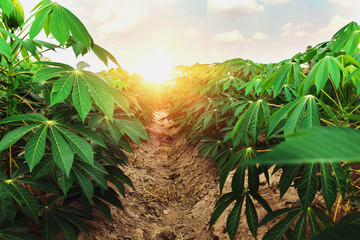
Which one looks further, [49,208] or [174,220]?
[174,220]

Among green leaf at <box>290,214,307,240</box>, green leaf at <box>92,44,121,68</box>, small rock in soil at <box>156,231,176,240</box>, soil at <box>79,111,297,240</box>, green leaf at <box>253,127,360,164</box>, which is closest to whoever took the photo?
green leaf at <box>253,127,360,164</box>

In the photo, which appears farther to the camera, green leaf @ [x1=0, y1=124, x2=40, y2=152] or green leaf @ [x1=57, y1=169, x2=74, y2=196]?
green leaf @ [x1=57, y1=169, x2=74, y2=196]

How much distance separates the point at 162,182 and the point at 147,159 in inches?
26.7

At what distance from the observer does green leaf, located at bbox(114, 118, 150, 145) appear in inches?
44.0

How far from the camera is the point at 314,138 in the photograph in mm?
182

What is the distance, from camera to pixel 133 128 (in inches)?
45.6

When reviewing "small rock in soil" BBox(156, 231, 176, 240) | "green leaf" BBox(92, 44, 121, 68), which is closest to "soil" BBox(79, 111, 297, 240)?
"small rock in soil" BBox(156, 231, 176, 240)

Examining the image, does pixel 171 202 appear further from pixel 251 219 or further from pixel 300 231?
pixel 300 231

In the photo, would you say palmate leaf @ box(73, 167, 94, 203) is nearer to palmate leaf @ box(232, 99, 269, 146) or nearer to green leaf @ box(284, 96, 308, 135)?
palmate leaf @ box(232, 99, 269, 146)

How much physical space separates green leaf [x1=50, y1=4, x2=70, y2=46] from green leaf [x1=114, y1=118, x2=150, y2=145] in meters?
0.45

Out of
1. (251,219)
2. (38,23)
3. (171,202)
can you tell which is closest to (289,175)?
(251,219)

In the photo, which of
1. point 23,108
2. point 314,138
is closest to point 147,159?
point 23,108

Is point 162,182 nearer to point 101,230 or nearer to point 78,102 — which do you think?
point 101,230

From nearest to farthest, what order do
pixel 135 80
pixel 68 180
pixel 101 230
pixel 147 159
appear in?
pixel 68 180 < pixel 101 230 < pixel 147 159 < pixel 135 80
